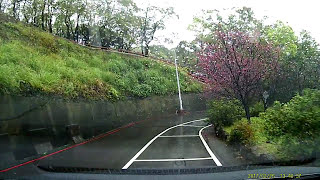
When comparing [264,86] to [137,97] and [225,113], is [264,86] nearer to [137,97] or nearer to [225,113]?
[225,113]

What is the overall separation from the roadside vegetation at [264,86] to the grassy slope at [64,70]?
7259mm

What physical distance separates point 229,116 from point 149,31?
83.0 ft

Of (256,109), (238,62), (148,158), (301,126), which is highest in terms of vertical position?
(238,62)

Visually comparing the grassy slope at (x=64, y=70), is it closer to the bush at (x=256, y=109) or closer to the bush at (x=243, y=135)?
the bush at (x=243, y=135)

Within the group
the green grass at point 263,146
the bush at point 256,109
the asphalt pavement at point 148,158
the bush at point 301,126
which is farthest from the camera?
the bush at point 256,109

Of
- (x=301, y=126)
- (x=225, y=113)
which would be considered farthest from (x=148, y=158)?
(x=225, y=113)

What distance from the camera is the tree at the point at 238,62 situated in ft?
39.0

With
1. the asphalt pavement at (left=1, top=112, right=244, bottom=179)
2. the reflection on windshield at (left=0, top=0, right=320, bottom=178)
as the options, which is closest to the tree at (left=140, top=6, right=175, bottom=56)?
the reflection on windshield at (left=0, top=0, right=320, bottom=178)

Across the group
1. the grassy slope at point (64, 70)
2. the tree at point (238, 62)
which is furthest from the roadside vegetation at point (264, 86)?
the grassy slope at point (64, 70)

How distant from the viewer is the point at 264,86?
16812 millimetres

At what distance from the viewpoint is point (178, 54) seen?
47.9 m

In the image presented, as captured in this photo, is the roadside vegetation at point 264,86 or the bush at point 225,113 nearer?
Answer: the roadside vegetation at point 264,86

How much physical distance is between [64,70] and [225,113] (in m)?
9.27

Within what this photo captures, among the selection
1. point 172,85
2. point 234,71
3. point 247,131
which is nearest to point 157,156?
point 247,131
